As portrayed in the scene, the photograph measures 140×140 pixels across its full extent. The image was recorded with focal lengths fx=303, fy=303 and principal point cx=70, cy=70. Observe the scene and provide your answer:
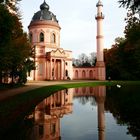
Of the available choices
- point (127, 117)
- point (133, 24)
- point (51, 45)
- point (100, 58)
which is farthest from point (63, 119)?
point (100, 58)

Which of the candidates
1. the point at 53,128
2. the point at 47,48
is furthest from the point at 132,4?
the point at 47,48

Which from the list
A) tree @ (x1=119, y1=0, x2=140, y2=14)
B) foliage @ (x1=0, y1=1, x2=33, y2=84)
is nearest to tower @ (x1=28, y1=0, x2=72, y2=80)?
foliage @ (x1=0, y1=1, x2=33, y2=84)

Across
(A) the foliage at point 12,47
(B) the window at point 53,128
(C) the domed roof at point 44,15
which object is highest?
(C) the domed roof at point 44,15

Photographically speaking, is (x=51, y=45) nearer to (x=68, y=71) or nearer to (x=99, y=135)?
(x=68, y=71)

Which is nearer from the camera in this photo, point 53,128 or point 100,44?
point 53,128

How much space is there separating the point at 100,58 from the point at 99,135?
248 feet

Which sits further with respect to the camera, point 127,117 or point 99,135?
point 127,117

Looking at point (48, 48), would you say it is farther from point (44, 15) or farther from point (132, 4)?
point (132, 4)

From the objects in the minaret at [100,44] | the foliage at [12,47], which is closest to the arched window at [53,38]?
the minaret at [100,44]

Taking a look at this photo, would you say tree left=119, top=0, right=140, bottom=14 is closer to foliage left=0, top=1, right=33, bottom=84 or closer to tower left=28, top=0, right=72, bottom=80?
foliage left=0, top=1, right=33, bottom=84

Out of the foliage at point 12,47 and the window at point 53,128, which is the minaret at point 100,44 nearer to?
the foliage at point 12,47

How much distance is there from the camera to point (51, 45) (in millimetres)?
78562

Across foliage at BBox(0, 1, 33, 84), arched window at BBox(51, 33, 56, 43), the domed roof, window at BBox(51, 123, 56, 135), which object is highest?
the domed roof

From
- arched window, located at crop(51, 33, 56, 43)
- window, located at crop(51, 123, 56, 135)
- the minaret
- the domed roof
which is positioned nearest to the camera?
window, located at crop(51, 123, 56, 135)
